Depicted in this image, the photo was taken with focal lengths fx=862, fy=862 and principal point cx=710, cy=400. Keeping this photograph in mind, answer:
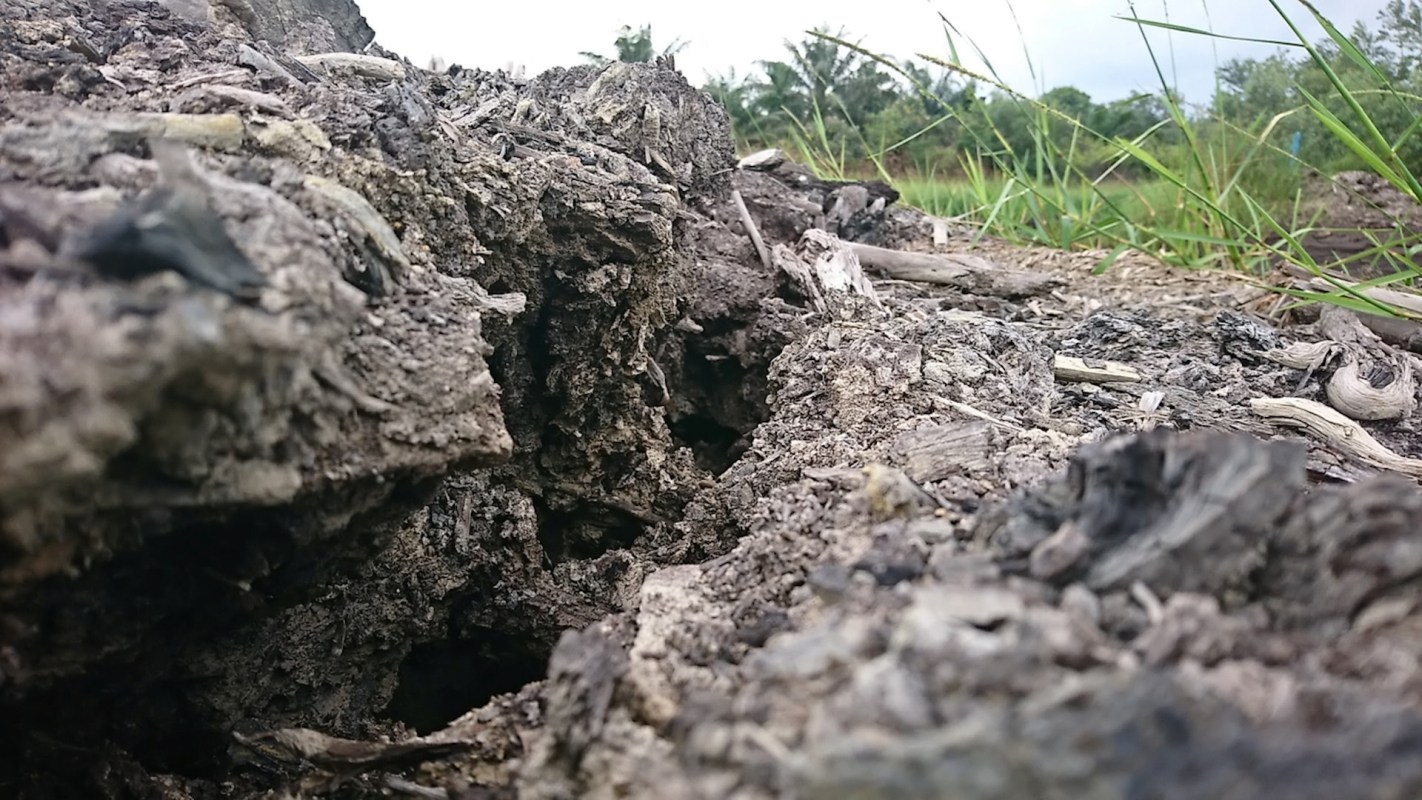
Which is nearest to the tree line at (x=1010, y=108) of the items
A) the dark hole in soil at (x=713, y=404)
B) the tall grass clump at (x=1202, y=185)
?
the tall grass clump at (x=1202, y=185)

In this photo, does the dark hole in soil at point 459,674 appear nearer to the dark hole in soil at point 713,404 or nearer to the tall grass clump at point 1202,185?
the dark hole in soil at point 713,404

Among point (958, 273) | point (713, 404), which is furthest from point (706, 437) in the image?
point (958, 273)

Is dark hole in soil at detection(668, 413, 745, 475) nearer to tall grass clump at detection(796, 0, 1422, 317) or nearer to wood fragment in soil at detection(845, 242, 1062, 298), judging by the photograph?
wood fragment in soil at detection(845, 242, 1062, 298)

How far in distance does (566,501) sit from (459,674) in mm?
441

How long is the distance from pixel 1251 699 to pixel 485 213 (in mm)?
1409

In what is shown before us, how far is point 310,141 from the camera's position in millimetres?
1346

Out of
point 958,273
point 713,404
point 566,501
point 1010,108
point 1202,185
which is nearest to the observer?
point 566,501

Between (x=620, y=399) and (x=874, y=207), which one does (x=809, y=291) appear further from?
(x=874, y=207)

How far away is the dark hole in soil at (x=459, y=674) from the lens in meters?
1.83

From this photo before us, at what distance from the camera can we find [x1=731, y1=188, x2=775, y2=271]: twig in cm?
260

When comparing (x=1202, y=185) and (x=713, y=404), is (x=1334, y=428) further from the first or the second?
(x=1202, y=185)

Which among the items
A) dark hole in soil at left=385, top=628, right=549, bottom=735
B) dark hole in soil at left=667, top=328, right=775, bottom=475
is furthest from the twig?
dark hole in soil at left=385, top=628, right=549, bottom=735

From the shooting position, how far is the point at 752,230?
2.72m

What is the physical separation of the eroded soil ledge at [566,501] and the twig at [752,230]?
0.21 m
